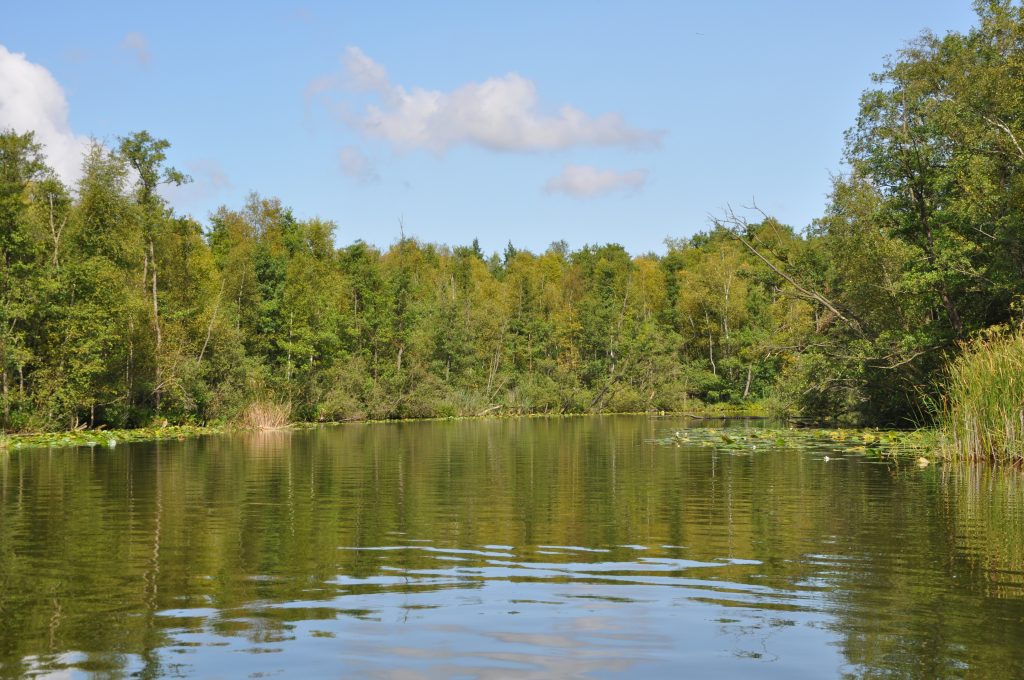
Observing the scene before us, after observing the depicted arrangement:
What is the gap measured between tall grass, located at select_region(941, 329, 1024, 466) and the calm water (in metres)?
1.55

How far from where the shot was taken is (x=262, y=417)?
Result: 5084 cm

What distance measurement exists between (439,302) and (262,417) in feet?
100

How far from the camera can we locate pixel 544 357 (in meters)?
92.2

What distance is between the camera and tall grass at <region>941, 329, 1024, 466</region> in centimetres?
2153

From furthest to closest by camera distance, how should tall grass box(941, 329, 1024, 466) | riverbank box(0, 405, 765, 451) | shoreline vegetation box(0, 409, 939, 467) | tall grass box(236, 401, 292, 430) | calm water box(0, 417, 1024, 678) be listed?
1. tall grass box(236, 401, 292, 430)
2. riverbank box(0, 405, 765, 451)
3. shoreline vegetation box(0, 409, 939, 467)
4. tall grass box(941, 329, 1024, 466)
5. calm water box(0, 417, 1024, 678)

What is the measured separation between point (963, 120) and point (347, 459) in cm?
2402

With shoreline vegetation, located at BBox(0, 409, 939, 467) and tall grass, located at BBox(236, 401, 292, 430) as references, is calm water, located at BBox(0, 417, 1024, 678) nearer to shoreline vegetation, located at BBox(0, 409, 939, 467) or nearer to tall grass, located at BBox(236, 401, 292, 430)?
A: shoreline vegetation, located at BBox(0, 409, 939, 467)

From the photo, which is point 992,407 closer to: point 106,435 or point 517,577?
point 517,577

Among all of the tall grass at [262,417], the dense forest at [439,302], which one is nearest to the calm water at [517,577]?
the dense forest at [439,302]

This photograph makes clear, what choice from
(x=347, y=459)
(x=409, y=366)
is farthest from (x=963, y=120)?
(x=409, y=366)

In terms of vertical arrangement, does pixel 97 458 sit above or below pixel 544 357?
below

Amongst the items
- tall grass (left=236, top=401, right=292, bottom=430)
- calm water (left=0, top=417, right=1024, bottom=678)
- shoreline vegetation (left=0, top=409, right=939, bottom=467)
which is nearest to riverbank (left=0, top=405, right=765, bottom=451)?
shoreline vegetation (left=0, top=409, right=939, bottom=467)

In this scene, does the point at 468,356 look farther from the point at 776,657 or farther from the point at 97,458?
the point at 776,657

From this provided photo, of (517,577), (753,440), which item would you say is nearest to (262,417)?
(753,440)
